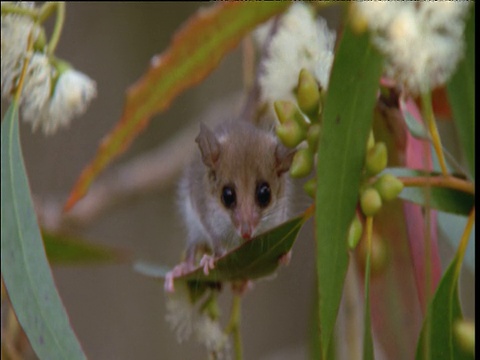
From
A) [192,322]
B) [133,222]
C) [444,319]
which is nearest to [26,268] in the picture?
[192,322]

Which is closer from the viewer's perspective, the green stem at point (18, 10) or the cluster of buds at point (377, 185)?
the cluster of buds at point (377, 185)

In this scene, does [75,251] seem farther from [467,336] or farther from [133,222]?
[133,222]

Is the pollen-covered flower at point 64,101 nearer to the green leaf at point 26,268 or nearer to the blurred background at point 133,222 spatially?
the green leaf at point 26,268

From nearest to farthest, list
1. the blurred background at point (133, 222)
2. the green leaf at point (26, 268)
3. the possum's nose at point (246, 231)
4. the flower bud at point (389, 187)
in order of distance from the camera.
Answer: the flower bud at point (389, 187) < the green leaf at point (26, 268) < the possum's nose at point (246, 231) < the blurred background at point (133, 222)

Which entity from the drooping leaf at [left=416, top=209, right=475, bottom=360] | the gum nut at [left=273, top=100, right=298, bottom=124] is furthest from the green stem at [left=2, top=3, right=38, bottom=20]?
the drooping leaf at [left=416, top=209, right=475, bottom=360]

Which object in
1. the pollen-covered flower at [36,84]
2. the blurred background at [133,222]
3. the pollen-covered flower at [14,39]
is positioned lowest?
the blurred background at [133,222]

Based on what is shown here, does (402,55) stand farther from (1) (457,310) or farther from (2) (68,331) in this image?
(2) (68,331)

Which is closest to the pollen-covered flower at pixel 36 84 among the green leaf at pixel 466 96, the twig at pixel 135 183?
the green leaf at pixel 466 96
